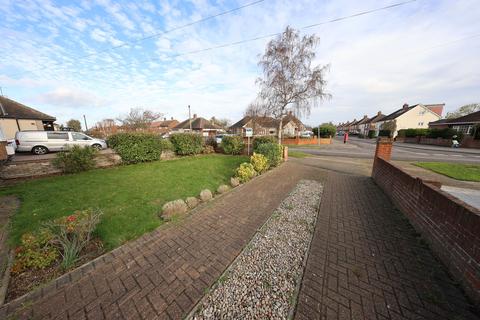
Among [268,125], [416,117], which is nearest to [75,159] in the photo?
[268,125]

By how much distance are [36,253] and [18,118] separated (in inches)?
961

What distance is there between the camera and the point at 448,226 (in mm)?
2566

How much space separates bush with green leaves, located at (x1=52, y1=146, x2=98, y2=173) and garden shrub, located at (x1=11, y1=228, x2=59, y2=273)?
6.13 metres

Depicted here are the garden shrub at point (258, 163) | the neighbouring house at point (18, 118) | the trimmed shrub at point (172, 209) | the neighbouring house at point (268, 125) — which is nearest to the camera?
the trimmed shrub at point (172, 209)

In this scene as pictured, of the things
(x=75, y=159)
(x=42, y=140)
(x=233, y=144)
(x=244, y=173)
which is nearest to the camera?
(x=244, y=173)

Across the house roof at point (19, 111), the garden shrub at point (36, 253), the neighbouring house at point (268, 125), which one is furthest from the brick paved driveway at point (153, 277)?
the house roof at point (19, 111)

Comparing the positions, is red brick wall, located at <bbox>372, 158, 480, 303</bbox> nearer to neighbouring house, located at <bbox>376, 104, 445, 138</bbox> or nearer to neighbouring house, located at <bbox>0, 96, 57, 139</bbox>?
neighbouring house, located at <bbox>0, 96, 57, 139</bbox>

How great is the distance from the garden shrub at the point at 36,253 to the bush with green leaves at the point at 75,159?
6130 millimetres

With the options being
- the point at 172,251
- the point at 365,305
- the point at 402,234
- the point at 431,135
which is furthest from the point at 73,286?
the point at 431,135

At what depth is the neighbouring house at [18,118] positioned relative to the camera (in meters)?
16.1

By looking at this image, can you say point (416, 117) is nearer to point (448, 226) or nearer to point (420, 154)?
point (420, 154)

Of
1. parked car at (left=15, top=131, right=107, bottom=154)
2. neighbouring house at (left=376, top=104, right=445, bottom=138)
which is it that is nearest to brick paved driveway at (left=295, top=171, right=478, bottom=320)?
parked car at (left=15, top=131, right=107, bottom=154)

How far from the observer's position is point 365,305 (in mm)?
2006

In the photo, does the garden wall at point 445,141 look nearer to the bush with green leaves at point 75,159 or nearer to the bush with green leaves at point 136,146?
the bush with green leaves at point 136,146
